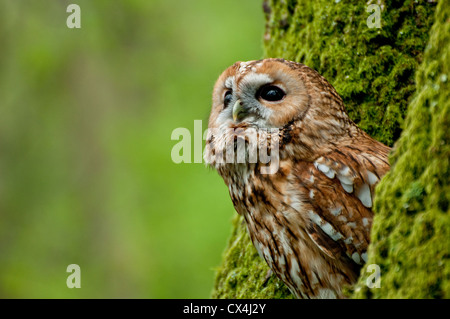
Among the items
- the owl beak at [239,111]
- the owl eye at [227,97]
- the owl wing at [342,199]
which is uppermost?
the owl eye at [227,97]

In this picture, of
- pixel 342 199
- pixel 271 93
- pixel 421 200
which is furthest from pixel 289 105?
pixel 421 200

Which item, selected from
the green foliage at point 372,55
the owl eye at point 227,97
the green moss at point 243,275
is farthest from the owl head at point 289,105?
the green moss at point 243,275

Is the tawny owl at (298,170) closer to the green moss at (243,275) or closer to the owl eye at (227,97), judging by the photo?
the owl eye at (227,97)

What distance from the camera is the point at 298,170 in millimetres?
2535

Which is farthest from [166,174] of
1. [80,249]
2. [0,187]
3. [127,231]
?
[0,187]

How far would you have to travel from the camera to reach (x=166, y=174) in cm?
909

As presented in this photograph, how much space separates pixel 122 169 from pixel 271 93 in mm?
7218

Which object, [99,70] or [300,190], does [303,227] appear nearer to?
[300,190]

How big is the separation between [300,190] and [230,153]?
0.41 meters

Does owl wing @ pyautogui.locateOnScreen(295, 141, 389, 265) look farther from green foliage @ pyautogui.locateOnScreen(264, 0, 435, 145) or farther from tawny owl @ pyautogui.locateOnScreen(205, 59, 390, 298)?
green foliage @ pyautogui.locateOnScreen(264, 0, 435, 145)

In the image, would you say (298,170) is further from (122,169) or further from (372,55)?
(122,169)

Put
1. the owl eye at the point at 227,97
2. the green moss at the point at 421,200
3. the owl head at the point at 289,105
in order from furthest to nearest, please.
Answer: the owl eye at the point at 227,97, the owl head at the point at 289,105, the green moss at the point at 421,200

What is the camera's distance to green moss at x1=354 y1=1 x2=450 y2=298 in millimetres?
1572

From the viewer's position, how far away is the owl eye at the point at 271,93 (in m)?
2.66
